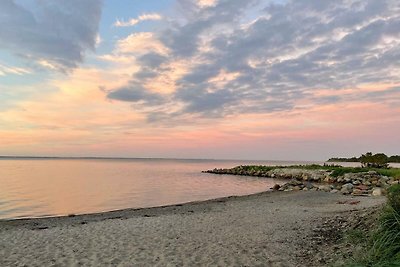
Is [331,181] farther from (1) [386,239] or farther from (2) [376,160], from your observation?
(1) [386,239]

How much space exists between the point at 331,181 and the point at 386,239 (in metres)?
33.4

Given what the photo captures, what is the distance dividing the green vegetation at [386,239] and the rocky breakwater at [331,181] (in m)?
7.03

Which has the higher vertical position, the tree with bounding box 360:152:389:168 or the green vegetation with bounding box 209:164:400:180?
the tree with bounding box 360:152:389:168

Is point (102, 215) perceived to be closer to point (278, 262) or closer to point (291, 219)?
point (291, 219)

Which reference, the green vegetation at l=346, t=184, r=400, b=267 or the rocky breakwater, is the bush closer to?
the green vegetation at l=346, t=184, r=400, b=267

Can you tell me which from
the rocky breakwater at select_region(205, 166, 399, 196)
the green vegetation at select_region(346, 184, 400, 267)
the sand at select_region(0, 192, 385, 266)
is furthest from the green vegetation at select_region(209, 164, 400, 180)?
the green vegetation at select_region(346, 184, 400, 267)

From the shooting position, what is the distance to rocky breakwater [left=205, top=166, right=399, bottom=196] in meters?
26.1

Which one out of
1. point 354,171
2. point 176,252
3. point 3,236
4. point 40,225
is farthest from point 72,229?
point 354,171

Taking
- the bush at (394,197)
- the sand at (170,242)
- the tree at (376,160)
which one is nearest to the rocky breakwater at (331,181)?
the sand at (170,242)

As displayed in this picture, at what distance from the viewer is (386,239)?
6.57 m

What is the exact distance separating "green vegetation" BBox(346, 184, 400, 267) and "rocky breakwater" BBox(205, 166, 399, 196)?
7.03 metres

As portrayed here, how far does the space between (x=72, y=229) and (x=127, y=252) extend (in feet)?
15.3

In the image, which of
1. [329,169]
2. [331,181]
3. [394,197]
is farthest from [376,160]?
[394,197]

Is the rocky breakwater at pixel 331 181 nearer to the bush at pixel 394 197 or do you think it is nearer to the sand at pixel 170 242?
the sand at pixel 170 242
